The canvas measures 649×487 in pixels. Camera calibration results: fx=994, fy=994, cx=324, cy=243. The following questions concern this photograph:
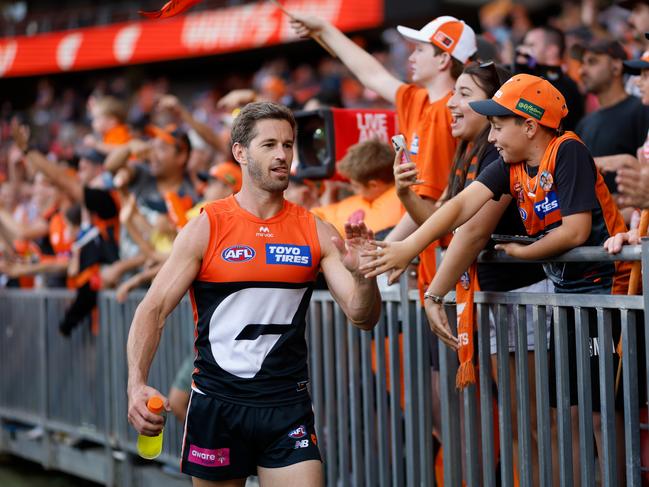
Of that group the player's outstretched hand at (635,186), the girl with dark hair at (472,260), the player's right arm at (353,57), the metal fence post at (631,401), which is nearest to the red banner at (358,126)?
the player's right arm at (353,57)

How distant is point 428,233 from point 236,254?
0.79m

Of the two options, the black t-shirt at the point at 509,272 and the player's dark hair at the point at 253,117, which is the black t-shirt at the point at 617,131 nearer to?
the black t-shirt at the point at 509,272

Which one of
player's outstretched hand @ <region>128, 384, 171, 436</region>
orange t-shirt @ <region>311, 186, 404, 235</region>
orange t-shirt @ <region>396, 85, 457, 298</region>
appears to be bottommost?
player's outstretched hand @ <region>128, 384, 171, 436</region>

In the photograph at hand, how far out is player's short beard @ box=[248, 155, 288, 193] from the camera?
411 cm

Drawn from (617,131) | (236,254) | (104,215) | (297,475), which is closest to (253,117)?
(236,254)

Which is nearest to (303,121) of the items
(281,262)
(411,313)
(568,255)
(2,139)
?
(411,313)

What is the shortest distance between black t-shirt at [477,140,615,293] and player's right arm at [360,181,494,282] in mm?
85

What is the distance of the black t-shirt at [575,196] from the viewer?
12.3 ft

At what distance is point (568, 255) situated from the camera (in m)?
3.72

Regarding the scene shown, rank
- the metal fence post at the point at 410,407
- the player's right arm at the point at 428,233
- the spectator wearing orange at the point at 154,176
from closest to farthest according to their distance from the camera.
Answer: the player's right arm at the point at 428,233, the metal fence post at the point at 410,407, the spectator wearing orange at the point at 154,176

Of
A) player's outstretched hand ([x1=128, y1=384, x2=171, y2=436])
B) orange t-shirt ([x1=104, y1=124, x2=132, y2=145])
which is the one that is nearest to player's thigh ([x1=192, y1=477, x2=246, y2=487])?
player's outstretched hand ([x1=128, y1=384, x2=171, y2=436])

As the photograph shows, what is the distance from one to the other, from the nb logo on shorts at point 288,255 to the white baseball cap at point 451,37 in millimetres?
1659

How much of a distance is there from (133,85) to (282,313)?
24.2 metres

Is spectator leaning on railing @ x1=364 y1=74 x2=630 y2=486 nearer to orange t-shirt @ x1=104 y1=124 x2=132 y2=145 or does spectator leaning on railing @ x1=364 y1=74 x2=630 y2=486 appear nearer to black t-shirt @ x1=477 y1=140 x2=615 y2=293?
black t-shirt @ x1=477 y1=140 x2=615 y2=293
